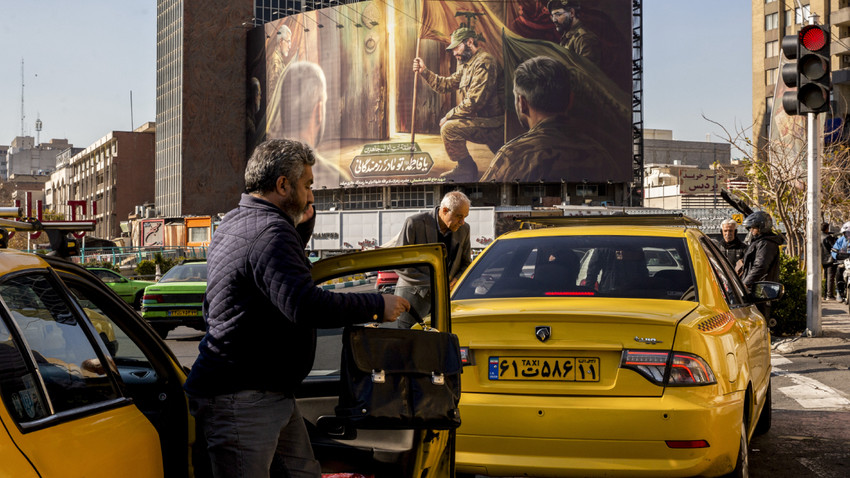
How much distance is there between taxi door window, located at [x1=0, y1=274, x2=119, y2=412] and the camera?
2.38m

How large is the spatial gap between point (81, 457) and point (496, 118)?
274ft

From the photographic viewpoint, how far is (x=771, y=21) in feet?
271

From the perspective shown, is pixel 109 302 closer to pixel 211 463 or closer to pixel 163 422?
pixel 163 422

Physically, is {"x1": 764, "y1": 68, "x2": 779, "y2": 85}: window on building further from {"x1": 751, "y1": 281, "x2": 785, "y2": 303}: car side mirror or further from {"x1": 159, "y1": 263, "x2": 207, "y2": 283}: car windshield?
{"x1": 751, "y1": 281, "x2": 785, "y2": 303}: car side mirror

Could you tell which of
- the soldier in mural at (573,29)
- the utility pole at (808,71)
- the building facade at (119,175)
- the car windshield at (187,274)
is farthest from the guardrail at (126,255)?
the building facade at (119,175)

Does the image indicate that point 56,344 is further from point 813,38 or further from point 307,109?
point 307,109

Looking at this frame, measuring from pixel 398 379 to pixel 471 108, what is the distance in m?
83.0

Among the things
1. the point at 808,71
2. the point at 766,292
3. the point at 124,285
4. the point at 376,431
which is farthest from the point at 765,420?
the point at 124,285

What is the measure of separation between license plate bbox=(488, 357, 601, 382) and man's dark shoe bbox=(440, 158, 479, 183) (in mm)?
80808

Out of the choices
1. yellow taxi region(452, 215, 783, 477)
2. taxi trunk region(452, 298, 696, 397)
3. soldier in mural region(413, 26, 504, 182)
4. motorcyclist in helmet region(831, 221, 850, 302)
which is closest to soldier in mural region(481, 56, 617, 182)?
soldier in mural region(413, 26, 504, 182)

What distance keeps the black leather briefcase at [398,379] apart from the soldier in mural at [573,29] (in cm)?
8596

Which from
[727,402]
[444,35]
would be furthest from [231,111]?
[727,402]

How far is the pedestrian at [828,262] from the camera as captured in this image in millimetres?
19922

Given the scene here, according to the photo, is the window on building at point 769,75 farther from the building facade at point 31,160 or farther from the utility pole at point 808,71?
the building facade at point 31,160
